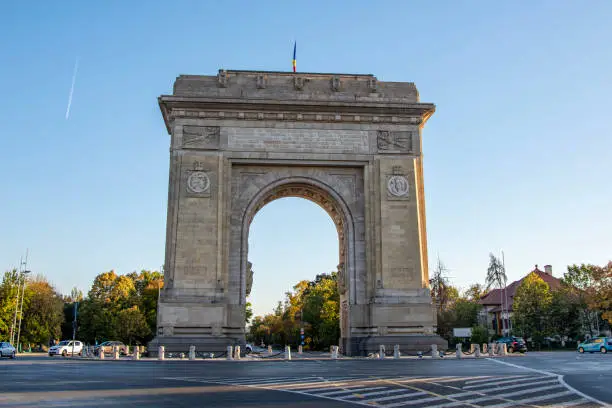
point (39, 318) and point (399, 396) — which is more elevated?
point (39, 318)

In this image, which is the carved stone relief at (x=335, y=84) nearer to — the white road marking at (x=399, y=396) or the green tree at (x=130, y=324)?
the white road marking at (x=399, y=396)

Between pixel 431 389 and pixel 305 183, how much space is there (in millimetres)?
23157

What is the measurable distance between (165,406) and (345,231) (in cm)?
2622

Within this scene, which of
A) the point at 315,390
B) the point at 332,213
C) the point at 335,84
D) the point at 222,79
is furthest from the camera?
the point at 332,213

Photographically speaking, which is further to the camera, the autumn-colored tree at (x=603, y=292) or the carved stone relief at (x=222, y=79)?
the autumn-colored tree at (x=603, y=292)

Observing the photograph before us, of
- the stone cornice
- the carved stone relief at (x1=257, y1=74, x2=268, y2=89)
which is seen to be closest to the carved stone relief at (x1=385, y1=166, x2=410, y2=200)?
the stone cornice

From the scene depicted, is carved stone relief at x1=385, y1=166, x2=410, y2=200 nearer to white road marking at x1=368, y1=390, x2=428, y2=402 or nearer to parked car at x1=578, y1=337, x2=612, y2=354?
parked car at x1=578, y1=337, x2=612, y2=354

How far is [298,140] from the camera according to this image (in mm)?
35938

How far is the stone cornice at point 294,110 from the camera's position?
115 feet

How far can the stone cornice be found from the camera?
3519cm

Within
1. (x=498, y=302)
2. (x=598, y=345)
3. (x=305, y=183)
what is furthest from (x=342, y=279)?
(x=498, y=302)

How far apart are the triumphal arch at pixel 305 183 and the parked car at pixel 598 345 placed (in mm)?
15850

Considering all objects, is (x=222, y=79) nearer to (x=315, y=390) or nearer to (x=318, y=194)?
(x=318, y=194)

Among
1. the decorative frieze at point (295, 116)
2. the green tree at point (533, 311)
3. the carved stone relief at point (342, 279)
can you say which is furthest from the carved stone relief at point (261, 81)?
the green tree at point (533, 311)
